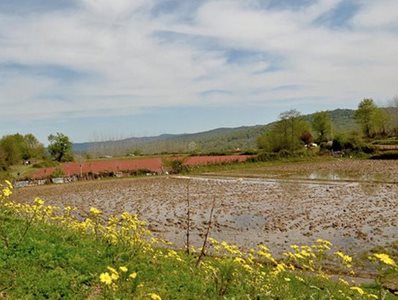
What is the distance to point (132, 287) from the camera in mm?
5406

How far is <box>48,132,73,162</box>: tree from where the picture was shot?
75.1 meters

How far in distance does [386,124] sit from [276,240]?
282ft

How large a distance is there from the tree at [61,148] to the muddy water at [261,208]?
37423 mm

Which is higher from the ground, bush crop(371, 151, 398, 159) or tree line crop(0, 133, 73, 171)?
tree line crop(0, 133, 73, 171)

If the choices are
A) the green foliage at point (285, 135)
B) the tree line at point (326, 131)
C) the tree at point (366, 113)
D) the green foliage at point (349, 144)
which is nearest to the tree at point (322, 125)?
the tree line at point (326, 131)

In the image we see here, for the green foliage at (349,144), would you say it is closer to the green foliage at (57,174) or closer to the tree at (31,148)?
the green foliage at (57,174)

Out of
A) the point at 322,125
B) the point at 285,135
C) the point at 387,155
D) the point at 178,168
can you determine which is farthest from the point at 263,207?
the point at 322,125

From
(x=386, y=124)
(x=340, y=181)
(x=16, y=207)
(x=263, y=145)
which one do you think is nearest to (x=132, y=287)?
(x=16, y=207)

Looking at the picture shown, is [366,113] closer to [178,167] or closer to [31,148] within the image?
[178,167]

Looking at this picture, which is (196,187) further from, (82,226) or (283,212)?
(82,226)

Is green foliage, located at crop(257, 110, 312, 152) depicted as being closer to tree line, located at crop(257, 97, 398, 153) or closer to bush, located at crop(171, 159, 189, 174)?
tree line, located at crop(257, 97, 398, 153)

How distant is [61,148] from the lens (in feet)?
247

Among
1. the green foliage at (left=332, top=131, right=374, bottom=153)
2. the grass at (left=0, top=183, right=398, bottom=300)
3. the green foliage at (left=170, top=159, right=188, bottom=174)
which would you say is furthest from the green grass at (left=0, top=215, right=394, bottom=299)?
the green foliage at (left=332, top=131, right=374, bottom=153)

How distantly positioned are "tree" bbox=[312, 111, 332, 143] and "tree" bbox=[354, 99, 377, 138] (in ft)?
23.7
